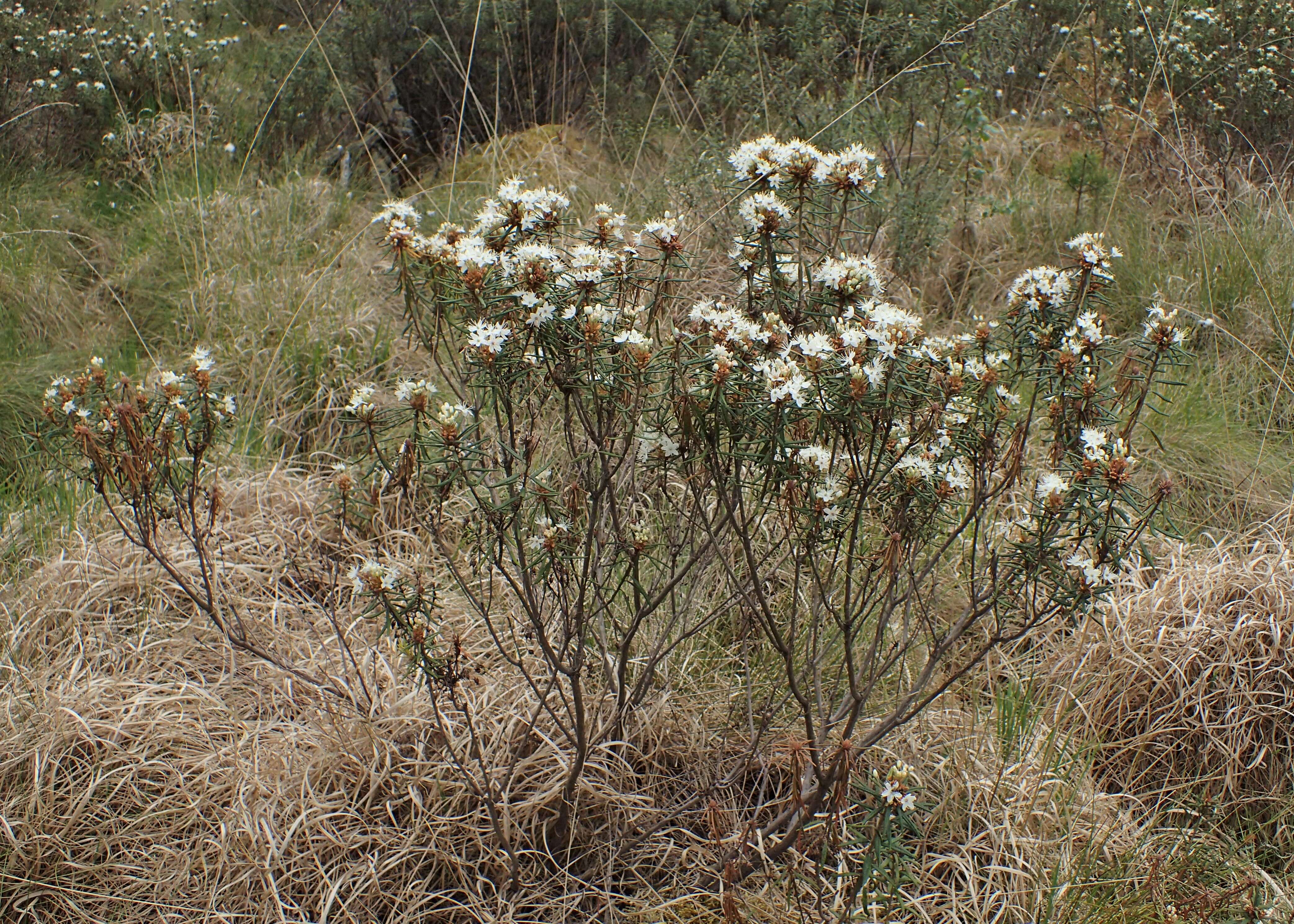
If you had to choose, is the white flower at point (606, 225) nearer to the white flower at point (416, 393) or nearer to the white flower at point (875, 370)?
the white flower at point (416, 393)

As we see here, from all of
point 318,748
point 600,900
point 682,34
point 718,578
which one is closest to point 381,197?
point 682,34

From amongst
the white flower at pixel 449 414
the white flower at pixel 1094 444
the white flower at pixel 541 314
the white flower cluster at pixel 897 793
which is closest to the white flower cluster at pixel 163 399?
the white flower at pixel 449 414

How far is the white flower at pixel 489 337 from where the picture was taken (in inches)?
62.9

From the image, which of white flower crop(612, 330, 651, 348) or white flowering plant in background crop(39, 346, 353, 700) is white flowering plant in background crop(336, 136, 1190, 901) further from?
white flowering plant in background crop(39, 346, 353, 700)

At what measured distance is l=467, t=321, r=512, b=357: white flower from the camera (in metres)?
1.60

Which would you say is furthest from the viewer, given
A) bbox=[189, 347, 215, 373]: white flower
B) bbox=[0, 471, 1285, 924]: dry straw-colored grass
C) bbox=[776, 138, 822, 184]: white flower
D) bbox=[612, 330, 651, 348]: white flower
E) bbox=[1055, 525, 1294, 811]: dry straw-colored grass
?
bbox=[1055, 525, 1294, 811]: dry straw-colored grass

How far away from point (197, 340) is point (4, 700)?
190 centimetres

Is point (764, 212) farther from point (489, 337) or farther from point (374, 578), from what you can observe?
point (374, 578)

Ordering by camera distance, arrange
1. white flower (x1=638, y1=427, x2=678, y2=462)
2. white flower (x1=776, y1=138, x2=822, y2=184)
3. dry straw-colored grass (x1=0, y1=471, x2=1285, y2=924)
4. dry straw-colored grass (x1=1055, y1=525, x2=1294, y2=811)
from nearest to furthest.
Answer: white flower (x1=776, y1=138, x2=822, y2=184) → white flower (x1=638, y1=427, x2=678, y2=462) → dry straw-colored grass (x1=0, y1=471, x2=1285, y2=924) → dry straw-colored grass (x1=1055, y1=525, x2=1294, y2=811)

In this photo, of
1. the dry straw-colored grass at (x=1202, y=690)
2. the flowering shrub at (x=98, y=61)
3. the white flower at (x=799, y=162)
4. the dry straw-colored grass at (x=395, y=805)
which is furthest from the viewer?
the flowering shrub at (x=98, y=61)

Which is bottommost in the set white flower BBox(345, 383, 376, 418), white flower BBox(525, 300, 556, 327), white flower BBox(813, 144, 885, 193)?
white flower BBox(345, 383, 376, 418)

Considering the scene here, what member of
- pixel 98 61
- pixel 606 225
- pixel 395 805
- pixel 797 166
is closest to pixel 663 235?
pixel 606 225

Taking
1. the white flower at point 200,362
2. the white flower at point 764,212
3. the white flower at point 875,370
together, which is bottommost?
the white flower at point 200,362

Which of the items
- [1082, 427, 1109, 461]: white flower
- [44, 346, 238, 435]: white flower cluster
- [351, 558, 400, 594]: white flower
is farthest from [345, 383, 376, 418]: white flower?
[1082, 427, 1109, 461]: white flower
